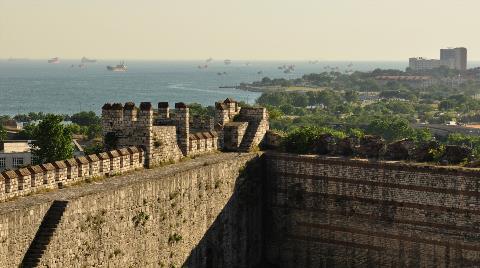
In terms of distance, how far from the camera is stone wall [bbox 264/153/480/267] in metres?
24.5

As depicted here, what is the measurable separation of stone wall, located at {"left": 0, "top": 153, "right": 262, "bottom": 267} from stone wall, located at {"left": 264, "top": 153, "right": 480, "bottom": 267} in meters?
1.09

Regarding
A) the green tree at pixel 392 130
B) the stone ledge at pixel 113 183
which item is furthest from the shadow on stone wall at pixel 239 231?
the green tree at pixel 392 130

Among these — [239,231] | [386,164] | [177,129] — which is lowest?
[239,231]

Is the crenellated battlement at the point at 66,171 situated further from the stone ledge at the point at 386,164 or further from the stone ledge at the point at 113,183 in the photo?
the stone ledge at the point at 386,164

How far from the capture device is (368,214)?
26125mm

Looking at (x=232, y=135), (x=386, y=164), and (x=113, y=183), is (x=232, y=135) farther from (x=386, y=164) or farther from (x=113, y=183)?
(x=113, y=183)

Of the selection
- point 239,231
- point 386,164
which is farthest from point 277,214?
point 386,164

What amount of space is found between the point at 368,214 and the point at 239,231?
4.43m

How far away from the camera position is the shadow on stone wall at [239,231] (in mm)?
25550

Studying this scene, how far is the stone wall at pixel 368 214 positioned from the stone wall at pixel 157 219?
3.58 feet

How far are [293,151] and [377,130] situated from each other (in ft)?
291

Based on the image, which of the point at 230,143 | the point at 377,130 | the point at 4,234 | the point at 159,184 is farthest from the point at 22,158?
the point at 377,130

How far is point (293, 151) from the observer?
94.6ft

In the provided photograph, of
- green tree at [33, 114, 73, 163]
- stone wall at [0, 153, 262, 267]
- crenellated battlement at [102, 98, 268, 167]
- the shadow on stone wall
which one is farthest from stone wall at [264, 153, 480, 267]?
green tree at [33, 114, 73, 163]
